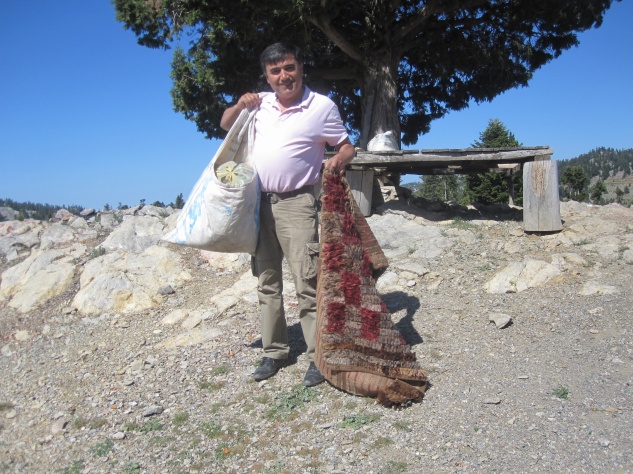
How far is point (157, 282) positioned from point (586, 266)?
16.6 ft

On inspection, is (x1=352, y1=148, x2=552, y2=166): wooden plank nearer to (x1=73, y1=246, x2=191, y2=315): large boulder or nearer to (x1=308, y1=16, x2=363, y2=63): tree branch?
(x1=308, y1=16, x2=363, y2=63): tree branch

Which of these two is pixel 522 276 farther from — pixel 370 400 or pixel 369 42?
pixel 369 42

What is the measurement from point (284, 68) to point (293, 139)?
0.49 metres

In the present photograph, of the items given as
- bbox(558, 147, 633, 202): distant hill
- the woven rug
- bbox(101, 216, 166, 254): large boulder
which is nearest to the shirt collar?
the woven rug

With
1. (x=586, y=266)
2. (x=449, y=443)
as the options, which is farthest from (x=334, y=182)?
(x=586, y=266)

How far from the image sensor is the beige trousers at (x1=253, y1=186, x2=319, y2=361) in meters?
3.75

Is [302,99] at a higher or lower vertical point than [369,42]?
lower

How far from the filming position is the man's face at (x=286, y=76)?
3.61 meters

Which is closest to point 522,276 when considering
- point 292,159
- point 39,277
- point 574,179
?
point 292,159

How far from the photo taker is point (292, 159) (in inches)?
144

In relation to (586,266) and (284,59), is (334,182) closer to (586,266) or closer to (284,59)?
(284,59)

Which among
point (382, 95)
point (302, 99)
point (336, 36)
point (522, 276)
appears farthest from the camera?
point (382, 95)

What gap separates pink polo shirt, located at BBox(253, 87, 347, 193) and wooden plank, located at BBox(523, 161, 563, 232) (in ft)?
14.0

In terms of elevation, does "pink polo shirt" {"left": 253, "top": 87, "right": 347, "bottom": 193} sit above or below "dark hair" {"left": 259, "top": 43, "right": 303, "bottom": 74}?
below
